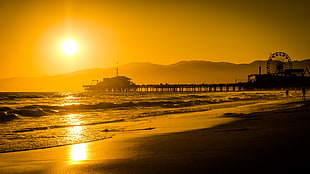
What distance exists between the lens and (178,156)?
6.45m

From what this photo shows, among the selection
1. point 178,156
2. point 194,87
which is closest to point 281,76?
point 194,87

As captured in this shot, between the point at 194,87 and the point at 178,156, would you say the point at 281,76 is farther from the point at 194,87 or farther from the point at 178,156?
the point at 178,156

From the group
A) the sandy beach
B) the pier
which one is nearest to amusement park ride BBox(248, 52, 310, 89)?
the pier

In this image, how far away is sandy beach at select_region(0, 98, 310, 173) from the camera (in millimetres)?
5391

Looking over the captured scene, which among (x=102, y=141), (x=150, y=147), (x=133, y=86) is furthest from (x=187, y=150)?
(x=133, y=86)

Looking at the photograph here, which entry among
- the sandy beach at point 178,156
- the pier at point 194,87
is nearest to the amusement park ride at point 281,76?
the pier at point 194,87

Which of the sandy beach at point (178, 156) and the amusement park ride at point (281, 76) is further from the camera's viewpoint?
the amusement park ride at point (281, 76)

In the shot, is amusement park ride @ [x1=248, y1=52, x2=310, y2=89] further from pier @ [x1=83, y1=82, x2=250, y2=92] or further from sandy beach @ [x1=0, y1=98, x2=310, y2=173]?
sandy beach @ [x1=0, y1=98, x2=310, y2=173]

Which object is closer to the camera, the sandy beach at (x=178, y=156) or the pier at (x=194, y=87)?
the sandy beach at (x=178, y=156)

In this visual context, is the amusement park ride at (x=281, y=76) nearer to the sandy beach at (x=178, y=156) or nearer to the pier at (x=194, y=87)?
the pier at (x=194, y=87)

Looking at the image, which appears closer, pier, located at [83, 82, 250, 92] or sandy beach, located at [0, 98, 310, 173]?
sandy beach, located at [0, 98, 310, 173]

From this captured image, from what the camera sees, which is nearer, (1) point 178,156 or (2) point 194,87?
(1) point 178,156

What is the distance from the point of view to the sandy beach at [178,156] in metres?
5.39

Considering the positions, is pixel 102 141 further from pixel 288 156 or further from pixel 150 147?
pixel 288 156
